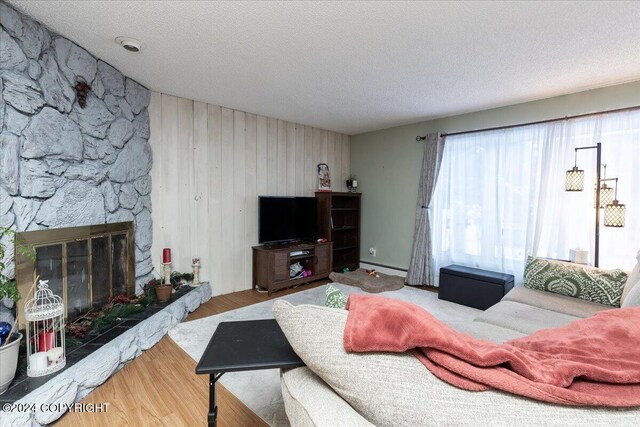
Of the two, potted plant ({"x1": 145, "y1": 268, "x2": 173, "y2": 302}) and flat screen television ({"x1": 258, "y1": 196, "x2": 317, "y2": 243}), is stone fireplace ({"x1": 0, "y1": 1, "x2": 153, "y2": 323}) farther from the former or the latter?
flat screen television ({"x1": 258, "y1": 196, "x2": 317, "y2": 243})

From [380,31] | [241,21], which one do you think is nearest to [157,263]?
[241,21]

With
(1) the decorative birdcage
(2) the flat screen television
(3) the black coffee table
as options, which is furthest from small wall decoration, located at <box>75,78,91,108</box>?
(3) the black coffee table

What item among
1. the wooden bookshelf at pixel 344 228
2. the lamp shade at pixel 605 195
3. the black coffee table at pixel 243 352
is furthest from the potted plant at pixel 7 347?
the lamp shade at pixel 605 195

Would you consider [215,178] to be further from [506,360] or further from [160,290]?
[506,360]

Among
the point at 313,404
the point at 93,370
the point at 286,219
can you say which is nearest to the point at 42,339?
the point at 93,370

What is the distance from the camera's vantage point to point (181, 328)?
2750 millimetres

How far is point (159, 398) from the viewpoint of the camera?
1.84 metres

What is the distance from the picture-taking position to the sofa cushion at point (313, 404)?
76 cm

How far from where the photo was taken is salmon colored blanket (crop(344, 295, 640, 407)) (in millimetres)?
723

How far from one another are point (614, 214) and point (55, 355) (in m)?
4.39

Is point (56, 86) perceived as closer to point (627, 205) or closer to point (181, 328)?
point (181, 328)

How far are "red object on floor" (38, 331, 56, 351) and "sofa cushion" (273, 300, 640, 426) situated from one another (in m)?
1.84

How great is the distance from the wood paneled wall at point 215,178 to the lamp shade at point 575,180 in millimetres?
3322

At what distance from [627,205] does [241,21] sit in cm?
377
